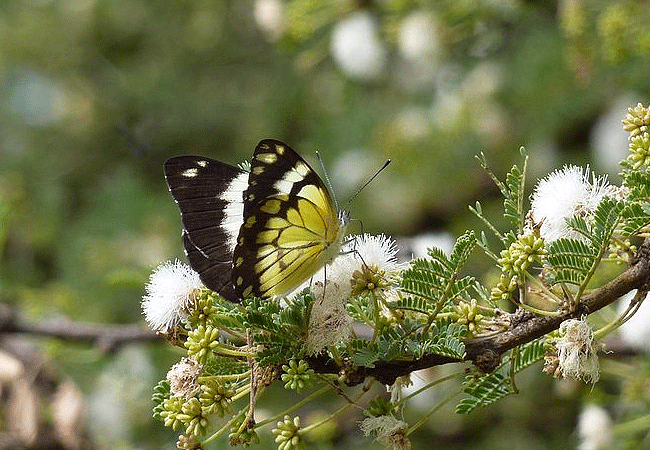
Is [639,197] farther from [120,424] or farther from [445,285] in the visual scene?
[120,424]

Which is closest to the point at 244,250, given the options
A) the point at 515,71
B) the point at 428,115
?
the point at 515,71

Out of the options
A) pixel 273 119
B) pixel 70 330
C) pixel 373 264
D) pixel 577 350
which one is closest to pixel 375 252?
pixel 373 264

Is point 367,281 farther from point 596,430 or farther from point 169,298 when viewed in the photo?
point 596,430

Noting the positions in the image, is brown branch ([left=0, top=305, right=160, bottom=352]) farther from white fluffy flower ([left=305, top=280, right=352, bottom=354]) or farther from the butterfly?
white fluffy flower ([left=305, top=280, right=352, bottom=354])

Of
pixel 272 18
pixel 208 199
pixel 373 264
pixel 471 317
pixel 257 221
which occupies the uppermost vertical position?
pixel 272 18

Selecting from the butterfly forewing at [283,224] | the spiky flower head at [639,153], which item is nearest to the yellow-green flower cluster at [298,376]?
the butterfly forewing at [283,224]

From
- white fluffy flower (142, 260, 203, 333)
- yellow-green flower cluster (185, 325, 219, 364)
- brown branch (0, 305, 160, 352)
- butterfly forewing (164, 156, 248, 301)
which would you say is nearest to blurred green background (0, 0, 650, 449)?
brown branch (0, 305, 160, 352)
